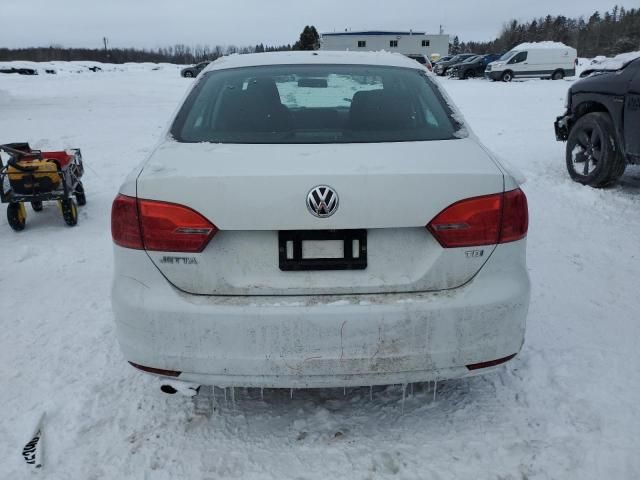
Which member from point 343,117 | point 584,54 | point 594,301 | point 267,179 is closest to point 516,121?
point 594,301

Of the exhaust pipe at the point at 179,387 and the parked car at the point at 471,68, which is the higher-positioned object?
the parked car at the point at 471,68

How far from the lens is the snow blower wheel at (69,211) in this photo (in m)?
5.53

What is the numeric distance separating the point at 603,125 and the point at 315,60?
171 inches

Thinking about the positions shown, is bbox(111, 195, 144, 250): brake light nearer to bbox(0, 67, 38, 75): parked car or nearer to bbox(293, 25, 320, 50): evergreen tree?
bbox(0, 67, 38, 75): parked car

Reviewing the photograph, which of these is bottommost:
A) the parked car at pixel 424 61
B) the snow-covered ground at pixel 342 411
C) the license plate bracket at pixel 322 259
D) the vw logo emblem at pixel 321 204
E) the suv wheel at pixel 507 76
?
the snow-covered ground at pixel 342 411

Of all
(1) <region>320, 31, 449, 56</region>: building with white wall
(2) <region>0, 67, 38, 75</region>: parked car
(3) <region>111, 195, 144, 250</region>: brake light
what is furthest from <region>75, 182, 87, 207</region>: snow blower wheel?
(1) <region>320, 31, 449, 56</region>: building with white wall

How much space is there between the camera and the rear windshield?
2.57m

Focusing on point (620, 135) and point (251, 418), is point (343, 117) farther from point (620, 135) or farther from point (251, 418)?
point (620, 135)

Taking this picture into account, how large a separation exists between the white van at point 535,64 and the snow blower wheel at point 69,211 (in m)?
33.3

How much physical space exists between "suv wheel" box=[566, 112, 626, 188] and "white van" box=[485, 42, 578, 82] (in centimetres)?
3009

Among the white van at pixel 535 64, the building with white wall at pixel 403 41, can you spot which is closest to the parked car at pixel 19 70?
the building with white wall at pixel 403 41

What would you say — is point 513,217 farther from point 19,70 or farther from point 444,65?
point 19,70

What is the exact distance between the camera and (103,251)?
4.96 m

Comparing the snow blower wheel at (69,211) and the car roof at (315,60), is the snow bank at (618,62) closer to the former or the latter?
the car roof at (315,60)
